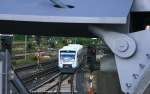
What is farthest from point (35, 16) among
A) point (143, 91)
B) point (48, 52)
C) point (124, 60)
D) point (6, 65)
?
point (48, 52)

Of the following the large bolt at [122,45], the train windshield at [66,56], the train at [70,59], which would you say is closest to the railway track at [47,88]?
the large bolt at [122,45]

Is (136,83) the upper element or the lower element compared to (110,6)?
lower

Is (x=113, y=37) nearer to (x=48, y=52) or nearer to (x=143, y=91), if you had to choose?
(x=143, y=91)

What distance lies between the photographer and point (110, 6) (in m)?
3.92

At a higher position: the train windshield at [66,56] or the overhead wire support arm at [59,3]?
the overhead wire support arm at [59,3]

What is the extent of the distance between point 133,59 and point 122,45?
152mm

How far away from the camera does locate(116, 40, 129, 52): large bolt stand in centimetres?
388

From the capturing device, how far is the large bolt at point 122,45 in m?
3.88

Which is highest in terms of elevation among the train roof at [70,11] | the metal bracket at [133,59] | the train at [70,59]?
the train roof at [70,11]

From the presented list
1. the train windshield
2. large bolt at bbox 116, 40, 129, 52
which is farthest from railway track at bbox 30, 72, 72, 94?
the train windshield

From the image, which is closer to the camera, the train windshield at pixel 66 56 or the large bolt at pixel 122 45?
the large bolt at pixel 122 45

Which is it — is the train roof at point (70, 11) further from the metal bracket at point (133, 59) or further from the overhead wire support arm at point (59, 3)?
the metal bracket at point (133, 59)

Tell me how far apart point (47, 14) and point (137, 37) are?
2.60 ft

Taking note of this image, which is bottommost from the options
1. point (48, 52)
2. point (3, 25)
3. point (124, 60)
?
point (48, 52)
